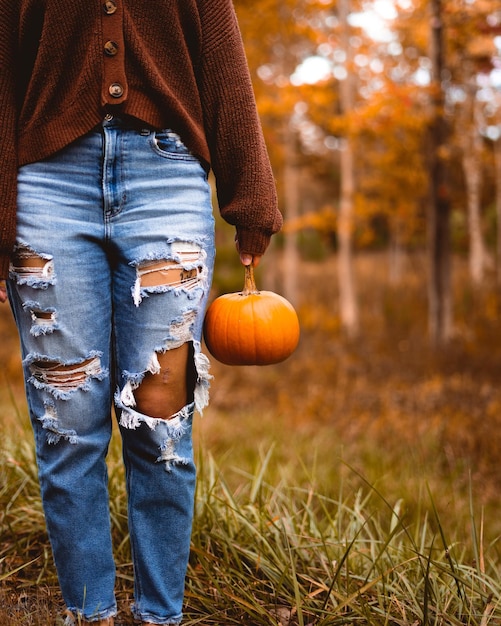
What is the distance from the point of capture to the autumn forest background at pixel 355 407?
198cm

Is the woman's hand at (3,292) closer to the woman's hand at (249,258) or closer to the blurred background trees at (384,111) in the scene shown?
the woman's hand at (249,258)

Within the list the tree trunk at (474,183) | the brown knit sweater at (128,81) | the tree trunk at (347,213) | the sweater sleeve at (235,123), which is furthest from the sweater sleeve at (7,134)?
the tree trunk at (474,183)

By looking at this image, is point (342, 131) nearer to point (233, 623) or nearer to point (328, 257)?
point (233, 623)

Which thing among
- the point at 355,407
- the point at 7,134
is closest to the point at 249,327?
the point at 7,134

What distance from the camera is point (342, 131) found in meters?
8.41

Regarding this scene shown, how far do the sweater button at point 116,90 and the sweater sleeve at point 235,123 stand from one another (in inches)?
10.5

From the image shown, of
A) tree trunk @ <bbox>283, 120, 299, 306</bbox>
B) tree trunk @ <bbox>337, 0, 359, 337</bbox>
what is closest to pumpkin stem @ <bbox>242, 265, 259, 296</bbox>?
tree trunk @ <bbox>337, 0, 359, 337</bbox>

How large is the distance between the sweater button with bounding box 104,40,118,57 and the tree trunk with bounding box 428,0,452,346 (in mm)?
5978

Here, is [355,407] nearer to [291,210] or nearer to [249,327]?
[249,327]

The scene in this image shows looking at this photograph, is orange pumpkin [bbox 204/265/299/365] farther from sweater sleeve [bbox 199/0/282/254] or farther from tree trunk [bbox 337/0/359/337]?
tree trunk [bbox 337/0/359/337]

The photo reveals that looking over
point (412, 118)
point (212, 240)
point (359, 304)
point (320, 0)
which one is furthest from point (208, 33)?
point (359, 304)

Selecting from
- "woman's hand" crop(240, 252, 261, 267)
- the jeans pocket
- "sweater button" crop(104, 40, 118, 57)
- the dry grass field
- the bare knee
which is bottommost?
the dry grass field

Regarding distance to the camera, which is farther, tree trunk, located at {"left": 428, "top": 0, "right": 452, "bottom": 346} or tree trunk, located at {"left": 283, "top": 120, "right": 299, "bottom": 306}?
tree trunk, located at {"left": 283, "top": 120, "right": 299, "bottom": 306}

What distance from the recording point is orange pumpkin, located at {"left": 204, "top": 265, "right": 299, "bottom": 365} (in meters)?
1.90
